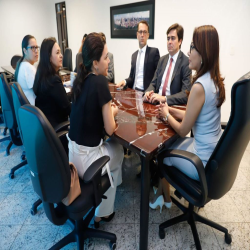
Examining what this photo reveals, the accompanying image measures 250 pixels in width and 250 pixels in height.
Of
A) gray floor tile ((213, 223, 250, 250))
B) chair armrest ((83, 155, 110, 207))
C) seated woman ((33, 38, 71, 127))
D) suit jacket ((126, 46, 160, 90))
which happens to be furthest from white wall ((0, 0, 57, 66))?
gray floor tile ((213, 223, 250, 250))

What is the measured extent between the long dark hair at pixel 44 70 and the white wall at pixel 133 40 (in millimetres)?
2316

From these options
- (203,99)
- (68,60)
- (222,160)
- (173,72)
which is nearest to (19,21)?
(68,60)

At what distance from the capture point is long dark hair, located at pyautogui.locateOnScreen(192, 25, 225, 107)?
48.2 inches

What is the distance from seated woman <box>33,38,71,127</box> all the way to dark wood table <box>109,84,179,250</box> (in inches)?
22.0

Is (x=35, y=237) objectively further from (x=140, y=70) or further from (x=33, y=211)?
(x=140, y=70)

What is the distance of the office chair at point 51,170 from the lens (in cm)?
96

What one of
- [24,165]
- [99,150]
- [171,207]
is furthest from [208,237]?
[24,165]

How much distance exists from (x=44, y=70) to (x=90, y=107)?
0.84 meters

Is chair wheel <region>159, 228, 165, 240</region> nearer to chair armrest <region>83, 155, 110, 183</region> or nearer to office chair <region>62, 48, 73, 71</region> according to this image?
chair armrest <region>83, 155, 110, 183</region>

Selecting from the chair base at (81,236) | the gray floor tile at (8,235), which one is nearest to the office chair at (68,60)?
the gray floor tile at (8,235)

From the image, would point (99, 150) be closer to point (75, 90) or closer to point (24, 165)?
point (75, 90)

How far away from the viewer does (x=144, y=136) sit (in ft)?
4.40

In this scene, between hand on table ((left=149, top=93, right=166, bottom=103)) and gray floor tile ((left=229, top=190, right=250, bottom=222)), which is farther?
hand on table ((left=149, top=93, right=166, bottom=103))

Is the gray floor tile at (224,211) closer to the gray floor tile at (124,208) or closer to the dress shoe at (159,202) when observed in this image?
the dress shoe at (159,202)
